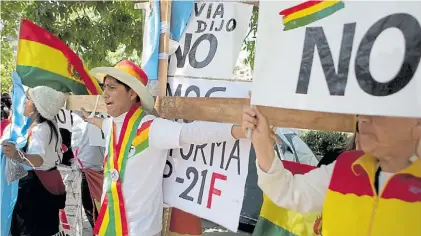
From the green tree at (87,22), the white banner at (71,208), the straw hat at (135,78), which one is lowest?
the white banner at (71,208)

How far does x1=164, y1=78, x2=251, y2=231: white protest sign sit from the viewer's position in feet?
8.44

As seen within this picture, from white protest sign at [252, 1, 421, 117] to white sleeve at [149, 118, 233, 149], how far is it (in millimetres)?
676

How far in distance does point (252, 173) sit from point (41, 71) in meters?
2.48

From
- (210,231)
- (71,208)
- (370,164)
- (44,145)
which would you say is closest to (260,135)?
A: (370,164)

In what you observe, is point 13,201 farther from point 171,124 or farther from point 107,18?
point 107,18

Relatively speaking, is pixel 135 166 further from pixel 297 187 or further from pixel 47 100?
pixel 47 100

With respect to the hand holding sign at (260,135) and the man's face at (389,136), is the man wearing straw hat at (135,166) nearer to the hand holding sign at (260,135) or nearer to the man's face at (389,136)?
the hand holding sign at (260,135)

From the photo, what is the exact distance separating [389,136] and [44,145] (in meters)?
2.92

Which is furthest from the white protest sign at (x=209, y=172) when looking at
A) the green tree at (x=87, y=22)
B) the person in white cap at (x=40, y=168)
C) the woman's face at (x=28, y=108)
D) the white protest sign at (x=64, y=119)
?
the green tree at (x=87, y=22)

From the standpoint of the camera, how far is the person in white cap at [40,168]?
383 centimetres

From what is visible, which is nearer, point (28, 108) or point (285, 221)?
point (285, 221)

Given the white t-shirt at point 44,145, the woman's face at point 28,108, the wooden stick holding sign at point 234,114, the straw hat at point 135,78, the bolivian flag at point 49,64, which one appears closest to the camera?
the wooden stick holding sign at point 234,114

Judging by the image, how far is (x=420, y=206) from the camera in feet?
5.26

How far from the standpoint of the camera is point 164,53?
3.00 metres
